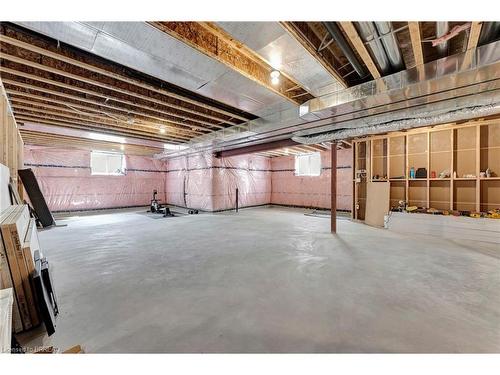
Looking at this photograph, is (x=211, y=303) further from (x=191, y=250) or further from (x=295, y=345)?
(x=191, y=250)

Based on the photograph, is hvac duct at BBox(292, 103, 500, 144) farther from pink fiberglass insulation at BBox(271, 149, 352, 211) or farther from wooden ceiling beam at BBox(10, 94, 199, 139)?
pink fiberglass insulation at BBox(271, 149, 352, 211)

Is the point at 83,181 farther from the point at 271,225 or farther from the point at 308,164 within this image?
the point at 308,164

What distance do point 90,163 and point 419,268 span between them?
31.3ft

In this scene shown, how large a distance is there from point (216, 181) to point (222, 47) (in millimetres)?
5608

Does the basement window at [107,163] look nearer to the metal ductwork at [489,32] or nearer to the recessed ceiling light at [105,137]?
the recessed ceiling light at [105,137]

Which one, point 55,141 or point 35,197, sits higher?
point 55,141

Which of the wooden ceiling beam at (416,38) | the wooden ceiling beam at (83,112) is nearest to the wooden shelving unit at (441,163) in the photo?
the wooden ceiling beam at (416,38)

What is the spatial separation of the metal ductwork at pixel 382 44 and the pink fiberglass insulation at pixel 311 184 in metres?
5.46

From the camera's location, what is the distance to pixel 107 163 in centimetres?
826

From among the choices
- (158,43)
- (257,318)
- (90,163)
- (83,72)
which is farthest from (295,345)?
(90,163)

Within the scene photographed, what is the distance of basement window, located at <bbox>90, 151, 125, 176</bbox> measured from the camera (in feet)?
25.9

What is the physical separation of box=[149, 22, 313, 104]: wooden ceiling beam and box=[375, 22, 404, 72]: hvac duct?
0.91m

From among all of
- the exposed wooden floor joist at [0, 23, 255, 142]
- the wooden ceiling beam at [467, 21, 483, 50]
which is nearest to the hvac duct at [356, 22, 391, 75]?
the wooden ceiling beam at [467, 21, 483, 50]

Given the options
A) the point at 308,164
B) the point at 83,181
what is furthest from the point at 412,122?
the point at 83,181
